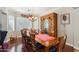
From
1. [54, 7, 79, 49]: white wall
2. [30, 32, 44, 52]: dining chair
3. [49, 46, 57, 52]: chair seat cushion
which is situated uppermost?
[54, 7, 79, 49]: white wall

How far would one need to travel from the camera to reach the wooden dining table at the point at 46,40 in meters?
2.32

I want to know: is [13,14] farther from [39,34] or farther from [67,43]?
[67,43]

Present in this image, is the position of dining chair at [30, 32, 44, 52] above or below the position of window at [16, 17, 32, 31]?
below

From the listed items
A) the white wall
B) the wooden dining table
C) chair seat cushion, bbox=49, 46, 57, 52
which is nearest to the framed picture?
the white wall

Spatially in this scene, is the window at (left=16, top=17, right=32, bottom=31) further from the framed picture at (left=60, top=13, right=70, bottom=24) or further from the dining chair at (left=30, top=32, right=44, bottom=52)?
the framed picture at (left=60, top=13, right=70, bottom=24)

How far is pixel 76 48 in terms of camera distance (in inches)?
91.4

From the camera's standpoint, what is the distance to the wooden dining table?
7.61 feet

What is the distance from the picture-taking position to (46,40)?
7.62 feet

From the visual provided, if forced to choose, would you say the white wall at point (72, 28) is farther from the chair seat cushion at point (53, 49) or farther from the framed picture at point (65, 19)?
the chair seat cushion at point (53, 49)

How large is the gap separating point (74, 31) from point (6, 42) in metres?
1.01

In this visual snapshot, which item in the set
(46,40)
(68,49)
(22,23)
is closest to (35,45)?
(46,40)

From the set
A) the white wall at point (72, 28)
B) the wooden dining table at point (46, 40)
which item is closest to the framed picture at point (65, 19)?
the white wall at point (72, 28)

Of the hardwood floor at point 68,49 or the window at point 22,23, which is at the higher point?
the window at point 22,23
